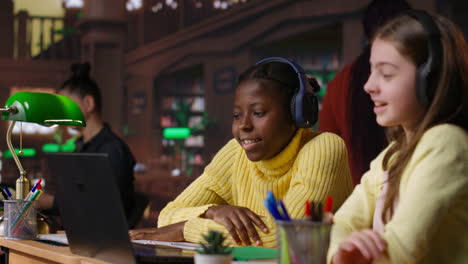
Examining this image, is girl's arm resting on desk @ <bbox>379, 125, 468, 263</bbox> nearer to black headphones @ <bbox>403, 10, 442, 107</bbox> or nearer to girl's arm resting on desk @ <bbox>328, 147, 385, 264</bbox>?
black headphones @ <bbox>403, 10, 442, 107</bbox>

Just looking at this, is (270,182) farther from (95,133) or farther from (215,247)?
(95,133)

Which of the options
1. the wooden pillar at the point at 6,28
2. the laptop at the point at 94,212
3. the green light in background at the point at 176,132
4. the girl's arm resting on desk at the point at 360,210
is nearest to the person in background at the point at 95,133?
the laptop at the point at 94,212

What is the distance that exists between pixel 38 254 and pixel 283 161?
73 cm

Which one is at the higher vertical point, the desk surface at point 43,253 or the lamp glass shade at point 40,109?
the lamp glass shade at point 40,109

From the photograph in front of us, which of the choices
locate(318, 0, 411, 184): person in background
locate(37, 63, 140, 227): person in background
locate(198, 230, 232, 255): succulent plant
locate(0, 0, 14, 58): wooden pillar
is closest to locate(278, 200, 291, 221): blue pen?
locate(198, 230, 232, 255): succulent plant

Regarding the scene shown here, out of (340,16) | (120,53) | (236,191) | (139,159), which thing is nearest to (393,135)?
(236,191)

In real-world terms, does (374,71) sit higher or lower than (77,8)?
lower

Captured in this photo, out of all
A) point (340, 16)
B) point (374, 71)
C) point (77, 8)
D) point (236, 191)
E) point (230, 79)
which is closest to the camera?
point (374, 71)

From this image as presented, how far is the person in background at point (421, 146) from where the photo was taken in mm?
1060

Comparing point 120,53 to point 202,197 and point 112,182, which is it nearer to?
point 202,197

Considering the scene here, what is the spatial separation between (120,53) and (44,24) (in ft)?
11.9

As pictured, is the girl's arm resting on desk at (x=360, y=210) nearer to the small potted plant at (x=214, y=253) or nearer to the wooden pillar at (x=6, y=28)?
the small potted plant at (x=214, y=253)

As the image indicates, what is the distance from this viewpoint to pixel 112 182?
1.33 metres

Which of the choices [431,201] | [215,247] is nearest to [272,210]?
[215,247]
